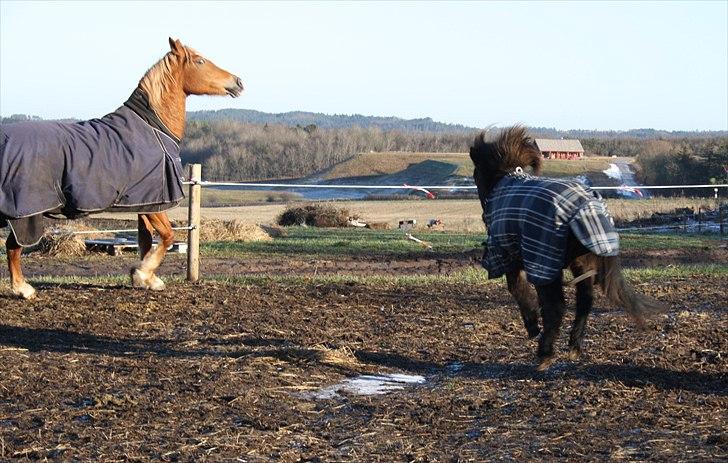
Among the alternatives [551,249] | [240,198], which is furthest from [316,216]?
[240,198]

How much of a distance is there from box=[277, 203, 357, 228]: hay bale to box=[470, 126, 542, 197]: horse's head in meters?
24.8

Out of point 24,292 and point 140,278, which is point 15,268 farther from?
point 140,278

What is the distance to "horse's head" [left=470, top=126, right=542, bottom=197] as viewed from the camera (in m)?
7.42

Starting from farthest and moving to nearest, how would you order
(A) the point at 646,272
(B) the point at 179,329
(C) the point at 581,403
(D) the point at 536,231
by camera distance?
(A) the point at 646,272 < (B) the point at 179,329 < (D) the point at 536,231 < (C) the point at 581,403

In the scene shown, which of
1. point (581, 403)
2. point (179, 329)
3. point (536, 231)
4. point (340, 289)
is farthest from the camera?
point (340, 289)

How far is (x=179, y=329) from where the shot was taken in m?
8.61

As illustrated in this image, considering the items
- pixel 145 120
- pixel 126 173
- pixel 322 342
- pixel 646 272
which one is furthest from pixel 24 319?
pixel 646 272

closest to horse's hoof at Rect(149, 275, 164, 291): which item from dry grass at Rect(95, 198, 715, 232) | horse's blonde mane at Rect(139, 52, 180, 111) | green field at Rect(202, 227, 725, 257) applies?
horse's blonde mane at Rect(139, 52, 180, 111)

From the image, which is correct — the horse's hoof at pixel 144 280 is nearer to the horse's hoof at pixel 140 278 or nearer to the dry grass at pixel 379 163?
the horse's hoof at pixel 140 278

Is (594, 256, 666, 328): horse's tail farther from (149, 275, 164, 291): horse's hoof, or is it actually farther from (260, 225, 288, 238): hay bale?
(260, 225, 288, 238): hay bale

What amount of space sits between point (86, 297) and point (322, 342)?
3170 mm

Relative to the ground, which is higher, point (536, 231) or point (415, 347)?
point (536, 231)

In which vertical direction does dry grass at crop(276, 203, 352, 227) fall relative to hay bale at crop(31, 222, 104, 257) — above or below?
below

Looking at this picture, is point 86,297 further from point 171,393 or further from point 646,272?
point 646,272
